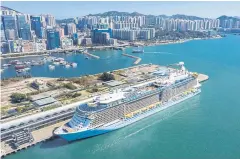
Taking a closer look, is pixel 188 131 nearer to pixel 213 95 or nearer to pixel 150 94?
pixel 150 94

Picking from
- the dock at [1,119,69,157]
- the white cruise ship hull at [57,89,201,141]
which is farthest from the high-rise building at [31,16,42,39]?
the white cruise ship hull at [57,89,201,141]

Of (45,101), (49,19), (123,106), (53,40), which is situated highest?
(49,19)

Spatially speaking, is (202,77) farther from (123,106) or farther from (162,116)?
(123,106)

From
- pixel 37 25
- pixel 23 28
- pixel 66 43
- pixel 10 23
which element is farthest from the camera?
pixel 37 25

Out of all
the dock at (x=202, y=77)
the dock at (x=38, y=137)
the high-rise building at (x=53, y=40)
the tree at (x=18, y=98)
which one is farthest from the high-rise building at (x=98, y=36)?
the dock at (x=38, y=137)

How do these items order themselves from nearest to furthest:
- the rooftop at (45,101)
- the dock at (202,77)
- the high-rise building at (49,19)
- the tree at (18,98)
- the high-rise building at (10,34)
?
1. the rooftop at (45,101)
2. the tree at (18,98)
3. the dock at (202,77)
4. the high-rise building at (10,34)
5. the high-rise building at (49,19)

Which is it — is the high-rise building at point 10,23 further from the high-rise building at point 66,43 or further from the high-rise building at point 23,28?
the high-rise building at point 66,43

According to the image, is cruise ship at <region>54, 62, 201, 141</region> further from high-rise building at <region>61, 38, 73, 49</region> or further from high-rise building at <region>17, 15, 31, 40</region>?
high-rise building at <region>17, 15, 31, 40</region>

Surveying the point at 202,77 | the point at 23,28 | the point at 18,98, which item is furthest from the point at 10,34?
the point at 202,77
